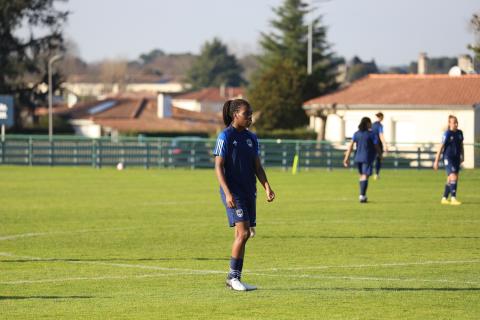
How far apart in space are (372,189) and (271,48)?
70.1 metres

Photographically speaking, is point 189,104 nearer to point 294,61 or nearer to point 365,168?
point 294,61

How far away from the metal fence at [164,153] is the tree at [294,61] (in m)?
22.2

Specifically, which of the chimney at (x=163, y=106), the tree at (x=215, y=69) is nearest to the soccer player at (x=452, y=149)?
the chimney at (x=163, y=106)

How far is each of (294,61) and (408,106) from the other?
33.6m

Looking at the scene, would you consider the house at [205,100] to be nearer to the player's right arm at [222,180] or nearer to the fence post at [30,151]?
the fence post at [30,151]

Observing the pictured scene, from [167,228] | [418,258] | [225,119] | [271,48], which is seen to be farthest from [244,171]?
[271,48]

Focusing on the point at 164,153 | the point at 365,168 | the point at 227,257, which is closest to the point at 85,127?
the point at 164,153

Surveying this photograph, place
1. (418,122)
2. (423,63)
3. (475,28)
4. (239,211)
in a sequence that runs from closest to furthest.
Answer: (239,211), (475,28), (418,122), (423,63)

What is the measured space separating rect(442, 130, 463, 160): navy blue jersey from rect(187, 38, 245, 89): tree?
5795 inches

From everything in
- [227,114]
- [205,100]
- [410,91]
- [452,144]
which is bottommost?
[452,144]

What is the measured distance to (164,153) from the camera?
51594 millimetres

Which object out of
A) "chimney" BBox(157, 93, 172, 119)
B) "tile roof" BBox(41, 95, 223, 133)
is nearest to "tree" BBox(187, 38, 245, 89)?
"tile roof" BBox(41, 95, 223, 133)

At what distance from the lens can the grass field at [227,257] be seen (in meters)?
11.5

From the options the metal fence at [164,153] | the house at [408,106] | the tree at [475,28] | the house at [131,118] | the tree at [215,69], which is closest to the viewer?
the tree at [475,28]
